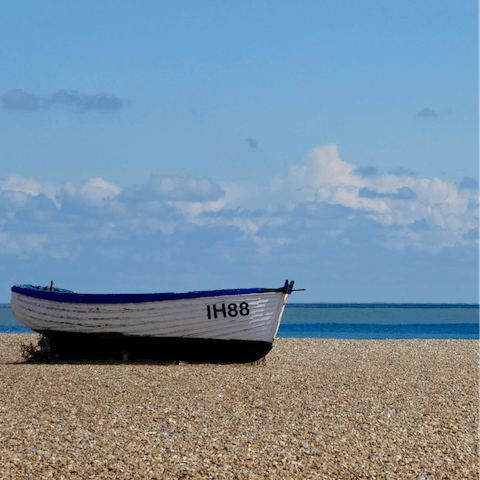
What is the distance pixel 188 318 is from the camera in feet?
50.6

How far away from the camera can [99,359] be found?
649 inches

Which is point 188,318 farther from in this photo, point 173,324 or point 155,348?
point 155,348

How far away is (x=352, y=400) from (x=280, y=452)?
3449 mm

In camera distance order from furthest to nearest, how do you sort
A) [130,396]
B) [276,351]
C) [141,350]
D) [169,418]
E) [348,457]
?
[276,351] < [141,350] < [130,396] < [169,418] < [348,457]

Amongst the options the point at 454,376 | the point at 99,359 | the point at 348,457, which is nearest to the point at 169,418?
the point at 348,457

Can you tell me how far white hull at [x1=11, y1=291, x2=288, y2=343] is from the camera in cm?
1522

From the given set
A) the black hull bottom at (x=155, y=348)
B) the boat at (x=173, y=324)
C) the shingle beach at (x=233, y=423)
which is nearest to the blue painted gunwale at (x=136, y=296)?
the boat at (x=173, y=324)

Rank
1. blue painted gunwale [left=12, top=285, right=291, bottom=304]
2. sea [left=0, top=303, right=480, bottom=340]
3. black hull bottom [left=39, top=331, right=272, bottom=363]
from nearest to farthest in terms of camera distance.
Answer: blue painted gunwale [left=12, top=285, right=291, bottom=304]
black hull bottom [left=39, top=331, right=272, bottom=363]
sea [left=0, top=303, right=480, bottom=340]

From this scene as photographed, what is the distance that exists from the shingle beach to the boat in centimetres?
88

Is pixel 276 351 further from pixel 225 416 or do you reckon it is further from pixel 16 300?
pixel 225 416

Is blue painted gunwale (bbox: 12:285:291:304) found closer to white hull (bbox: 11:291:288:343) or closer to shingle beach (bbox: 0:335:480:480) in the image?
white hull (bbox: 11:291:288:343)

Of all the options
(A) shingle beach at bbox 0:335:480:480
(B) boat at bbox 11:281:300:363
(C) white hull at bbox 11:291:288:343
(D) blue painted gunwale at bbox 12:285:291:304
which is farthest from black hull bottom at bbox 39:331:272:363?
(D) blue painted gunwale at bbox 12:285:291:304

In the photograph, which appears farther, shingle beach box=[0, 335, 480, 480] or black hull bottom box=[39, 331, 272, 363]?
black hull bottom box=[39, 331, 272, 363]

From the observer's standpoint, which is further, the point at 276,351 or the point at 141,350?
the point at 276,351
